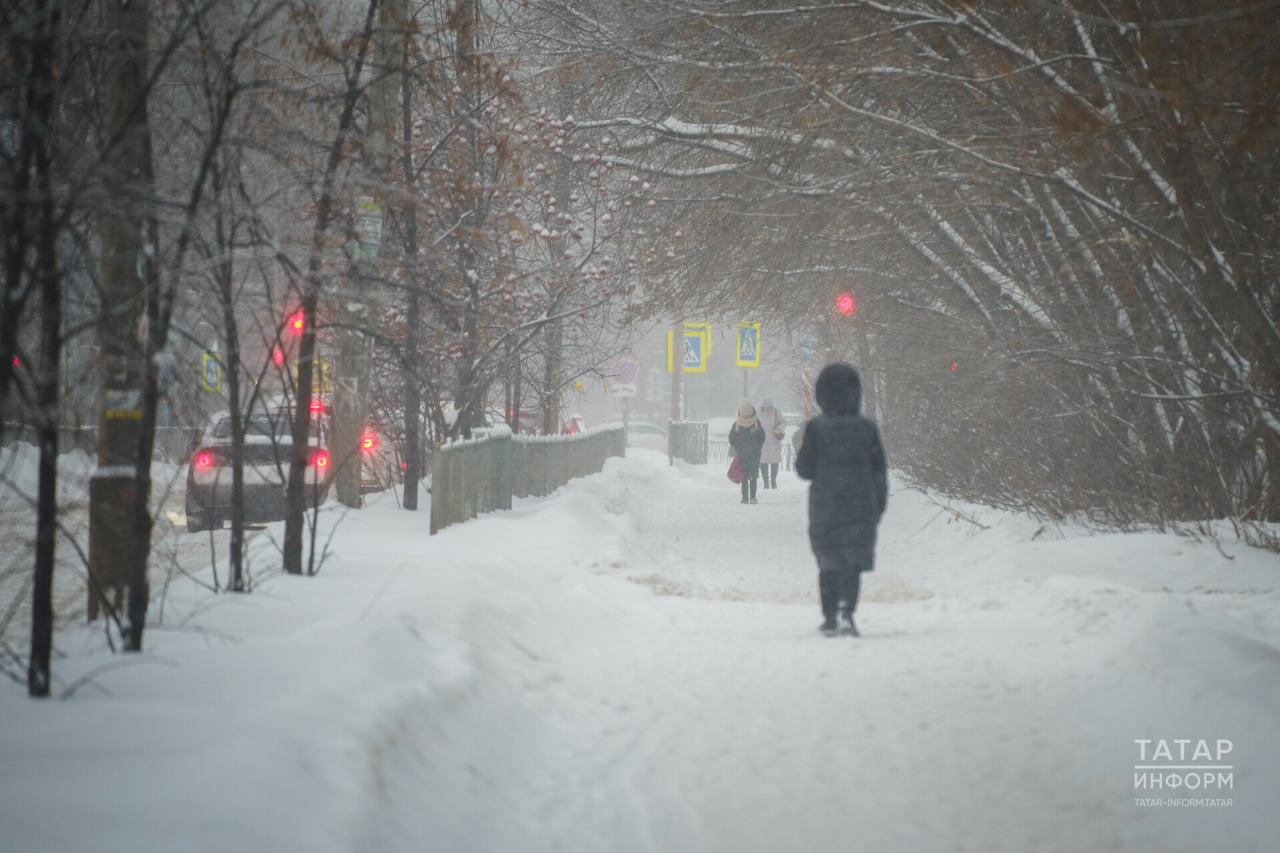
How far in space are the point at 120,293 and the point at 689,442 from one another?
31.4 m

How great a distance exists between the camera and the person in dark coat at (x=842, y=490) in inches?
251

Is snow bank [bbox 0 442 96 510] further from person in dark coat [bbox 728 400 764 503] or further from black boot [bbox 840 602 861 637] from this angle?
person in dark coat [bbox 728 400 764 503]

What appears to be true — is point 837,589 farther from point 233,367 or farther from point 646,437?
point 646,437

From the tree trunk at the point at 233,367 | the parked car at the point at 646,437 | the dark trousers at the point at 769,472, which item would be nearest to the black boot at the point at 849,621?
the tree trunk at the point at 233,367

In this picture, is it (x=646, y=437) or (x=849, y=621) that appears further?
(x=646, y=437)

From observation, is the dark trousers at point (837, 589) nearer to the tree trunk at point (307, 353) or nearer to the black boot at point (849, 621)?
the black boot at point (849, 621)

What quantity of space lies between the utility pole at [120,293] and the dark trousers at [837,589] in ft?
12.7

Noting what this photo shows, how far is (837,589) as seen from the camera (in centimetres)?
639

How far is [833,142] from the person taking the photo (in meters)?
10.6

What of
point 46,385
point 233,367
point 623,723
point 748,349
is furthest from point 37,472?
point 748,349

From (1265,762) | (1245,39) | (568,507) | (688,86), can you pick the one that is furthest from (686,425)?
(1265,762)

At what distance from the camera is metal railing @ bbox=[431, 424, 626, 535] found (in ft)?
30.5

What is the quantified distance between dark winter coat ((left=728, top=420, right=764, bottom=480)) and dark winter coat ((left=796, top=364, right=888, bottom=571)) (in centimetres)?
1162

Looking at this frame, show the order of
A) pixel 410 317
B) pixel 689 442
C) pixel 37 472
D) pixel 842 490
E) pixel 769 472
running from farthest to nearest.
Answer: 1. pixel 689 442
2. pixel 769 472
3. pixel 410 317
4. pixel 842 490
5. pixel 37 472
